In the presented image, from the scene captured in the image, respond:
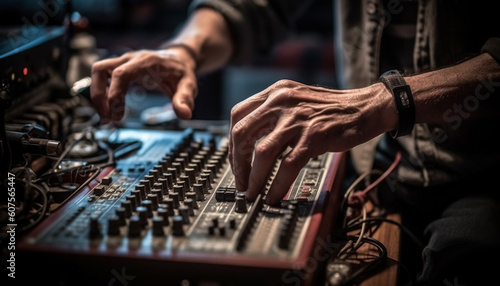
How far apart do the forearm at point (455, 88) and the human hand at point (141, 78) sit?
0.50 metres

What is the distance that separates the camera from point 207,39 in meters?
1.63

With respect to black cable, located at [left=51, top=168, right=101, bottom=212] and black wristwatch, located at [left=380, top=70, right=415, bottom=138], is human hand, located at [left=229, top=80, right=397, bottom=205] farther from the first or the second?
black cable, located at [left=51, top=168, right=101, bottom=212]

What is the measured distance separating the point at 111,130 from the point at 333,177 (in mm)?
628

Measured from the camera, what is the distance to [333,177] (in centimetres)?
114

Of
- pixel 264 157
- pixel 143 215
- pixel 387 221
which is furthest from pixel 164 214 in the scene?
pixel 387 221

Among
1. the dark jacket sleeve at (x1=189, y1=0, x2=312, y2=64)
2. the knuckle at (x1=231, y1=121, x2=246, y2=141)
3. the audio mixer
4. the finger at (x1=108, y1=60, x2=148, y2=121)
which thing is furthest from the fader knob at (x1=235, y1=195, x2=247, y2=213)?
the dark jacket sleeve at (x1=189, y1=0, x2=312, y2=64)

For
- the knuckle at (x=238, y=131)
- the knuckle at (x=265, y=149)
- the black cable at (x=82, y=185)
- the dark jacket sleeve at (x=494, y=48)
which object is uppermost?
the dark jacket sleeve at (x=494, y=48)

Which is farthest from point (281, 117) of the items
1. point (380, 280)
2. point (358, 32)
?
point (358, 32)

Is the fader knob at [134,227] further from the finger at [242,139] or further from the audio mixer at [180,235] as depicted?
the finger at [242,139]

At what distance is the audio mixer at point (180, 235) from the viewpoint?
814 millimetres

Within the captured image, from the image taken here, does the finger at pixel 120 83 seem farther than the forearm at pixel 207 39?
No

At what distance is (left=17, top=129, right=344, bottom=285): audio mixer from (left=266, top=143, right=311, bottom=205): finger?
19mm

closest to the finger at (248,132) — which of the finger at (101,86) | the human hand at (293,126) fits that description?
the human hand at (293,126)

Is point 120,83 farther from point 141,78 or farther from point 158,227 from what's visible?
point 158,227
